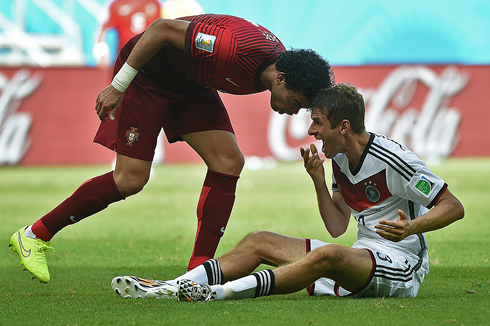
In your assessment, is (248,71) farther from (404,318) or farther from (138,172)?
(404,318)

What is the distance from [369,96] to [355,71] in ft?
2.66

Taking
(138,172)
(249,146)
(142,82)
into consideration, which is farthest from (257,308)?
(249,146)

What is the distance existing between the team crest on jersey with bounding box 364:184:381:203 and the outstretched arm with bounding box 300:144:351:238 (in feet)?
0.82

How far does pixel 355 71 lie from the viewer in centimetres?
1694

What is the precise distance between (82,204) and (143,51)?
1.00 m

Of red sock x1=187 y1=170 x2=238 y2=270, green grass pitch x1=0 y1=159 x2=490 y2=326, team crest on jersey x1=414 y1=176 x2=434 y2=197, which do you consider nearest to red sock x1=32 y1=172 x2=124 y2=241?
green grass pitch x1=0 y1=159 x2=490 y2=326

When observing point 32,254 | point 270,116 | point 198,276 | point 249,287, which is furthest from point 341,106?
point 270,116

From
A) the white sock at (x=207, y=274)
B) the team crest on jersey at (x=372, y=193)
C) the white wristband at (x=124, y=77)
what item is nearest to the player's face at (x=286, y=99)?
the team crest on jersey at (x=372, y=193)

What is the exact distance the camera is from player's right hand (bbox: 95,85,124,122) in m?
3.56

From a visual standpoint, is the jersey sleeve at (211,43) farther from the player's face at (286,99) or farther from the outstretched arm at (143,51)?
the player's face at (286,99)

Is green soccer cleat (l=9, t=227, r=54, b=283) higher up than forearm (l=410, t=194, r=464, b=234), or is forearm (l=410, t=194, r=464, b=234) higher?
forearm (l=410, t=194, r=464, b=234)

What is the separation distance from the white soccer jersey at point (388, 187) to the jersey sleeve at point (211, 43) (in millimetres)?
835

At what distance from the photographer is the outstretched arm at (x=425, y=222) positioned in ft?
9.29

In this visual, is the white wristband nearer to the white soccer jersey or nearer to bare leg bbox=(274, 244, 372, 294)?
the white soccer jersey
